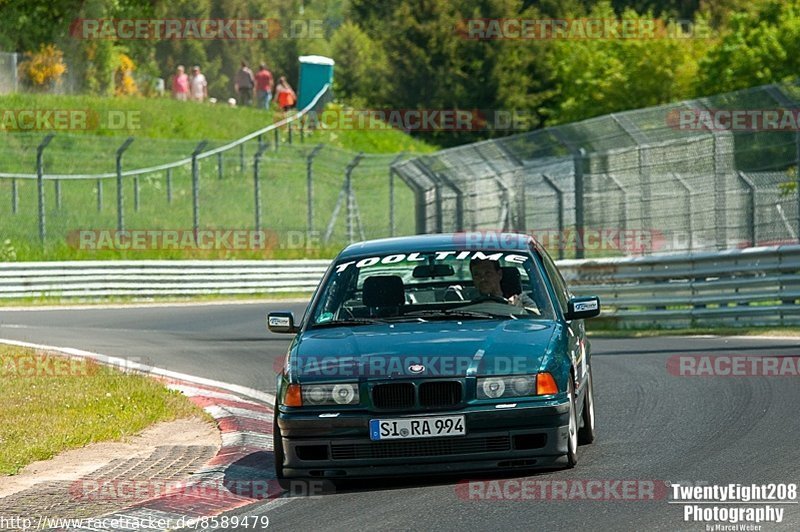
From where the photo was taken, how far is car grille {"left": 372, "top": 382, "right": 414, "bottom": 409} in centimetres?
795

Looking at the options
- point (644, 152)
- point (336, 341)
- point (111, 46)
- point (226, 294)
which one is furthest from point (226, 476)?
point (111, 46)

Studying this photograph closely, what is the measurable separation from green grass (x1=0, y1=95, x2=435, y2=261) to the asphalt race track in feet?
50.6

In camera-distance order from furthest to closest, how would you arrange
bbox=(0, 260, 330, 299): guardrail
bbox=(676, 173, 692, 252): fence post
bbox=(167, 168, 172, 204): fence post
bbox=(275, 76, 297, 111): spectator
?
bbox=(275, 76, 297, 111): spectator → bbox=(167, 168, 172, 204): fence post → bbox=(0, 260, 330, 299): guardrail → bbox=(676, 173, 692, 252): fence post

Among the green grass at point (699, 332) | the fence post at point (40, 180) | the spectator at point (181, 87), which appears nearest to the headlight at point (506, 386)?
the green grass at point (699, 332)

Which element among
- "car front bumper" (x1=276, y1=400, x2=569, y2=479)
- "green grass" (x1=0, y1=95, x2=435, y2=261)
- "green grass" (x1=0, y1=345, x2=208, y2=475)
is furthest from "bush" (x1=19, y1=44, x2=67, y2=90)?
"car front bumper" (x1=276, y1=400, x2=569, y2=479)

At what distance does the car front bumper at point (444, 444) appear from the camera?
7.86 m

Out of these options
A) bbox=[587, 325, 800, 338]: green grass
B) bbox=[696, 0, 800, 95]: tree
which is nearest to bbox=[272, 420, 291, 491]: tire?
bbox=[587, 325, 800, 338]: green grass

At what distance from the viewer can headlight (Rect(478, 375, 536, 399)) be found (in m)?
7.92

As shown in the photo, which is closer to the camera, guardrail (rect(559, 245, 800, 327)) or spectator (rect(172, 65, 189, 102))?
guardrail (rect(559, 245, 800, 327))

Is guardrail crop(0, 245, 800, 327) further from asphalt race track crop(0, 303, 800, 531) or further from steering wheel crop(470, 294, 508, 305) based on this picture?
steering wheel crop(470, 294, 508, 305)

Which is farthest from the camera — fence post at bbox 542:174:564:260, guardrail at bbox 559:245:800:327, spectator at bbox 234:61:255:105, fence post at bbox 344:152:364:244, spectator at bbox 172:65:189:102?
spectator at bbox 234:61:255:105

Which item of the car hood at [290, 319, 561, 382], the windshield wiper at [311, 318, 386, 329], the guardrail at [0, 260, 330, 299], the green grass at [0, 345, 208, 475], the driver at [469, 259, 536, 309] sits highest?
the driver at [469, 259, 536, 309]

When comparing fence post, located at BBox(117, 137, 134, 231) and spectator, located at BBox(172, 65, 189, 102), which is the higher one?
spectator, located at BBox(172, 65, 189, 102)

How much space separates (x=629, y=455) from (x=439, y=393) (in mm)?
1511
